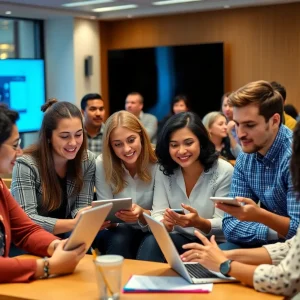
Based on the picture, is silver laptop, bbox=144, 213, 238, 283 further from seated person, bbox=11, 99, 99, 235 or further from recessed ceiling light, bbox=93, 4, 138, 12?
recessed ceiling light, bbox=93, 4, 138, 12

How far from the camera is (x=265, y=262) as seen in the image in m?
1.95

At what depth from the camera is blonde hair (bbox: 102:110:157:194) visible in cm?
300

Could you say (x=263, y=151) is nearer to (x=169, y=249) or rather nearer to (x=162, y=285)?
(x=169, y=249)

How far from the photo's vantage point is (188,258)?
2.04m

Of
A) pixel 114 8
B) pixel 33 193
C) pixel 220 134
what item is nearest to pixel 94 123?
pixel 220 134

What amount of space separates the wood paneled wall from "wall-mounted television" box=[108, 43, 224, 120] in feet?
0.58

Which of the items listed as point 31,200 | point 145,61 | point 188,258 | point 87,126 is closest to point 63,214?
point 31,200

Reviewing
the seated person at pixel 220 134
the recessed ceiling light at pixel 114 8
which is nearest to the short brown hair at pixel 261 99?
the seated person at pixel 220 134

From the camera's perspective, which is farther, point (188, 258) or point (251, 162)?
point (251, 162)

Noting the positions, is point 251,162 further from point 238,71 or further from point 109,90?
point 109,90

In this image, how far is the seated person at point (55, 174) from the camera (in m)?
2.76

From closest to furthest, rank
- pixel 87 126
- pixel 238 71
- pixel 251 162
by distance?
pixel 251 162 < pixel 87 126 < pixel 238 71

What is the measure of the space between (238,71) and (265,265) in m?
5.93

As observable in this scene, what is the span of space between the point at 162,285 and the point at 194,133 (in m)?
1.26
